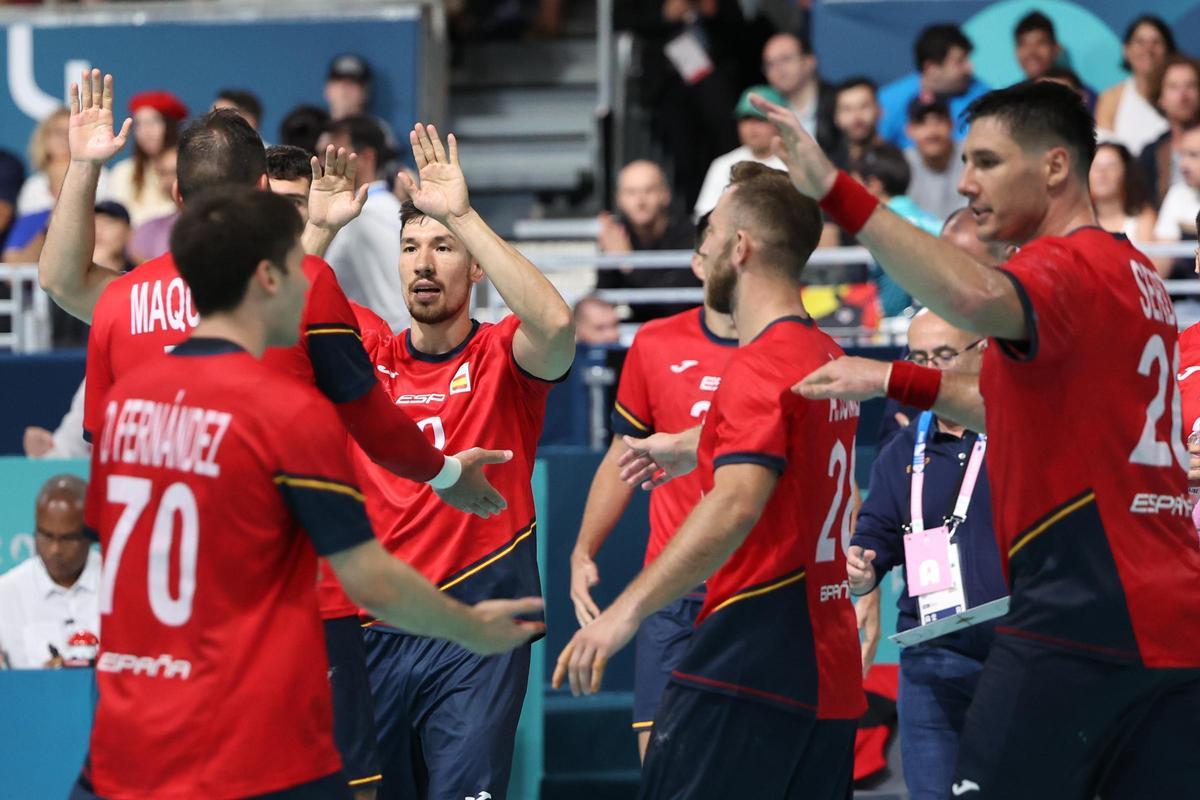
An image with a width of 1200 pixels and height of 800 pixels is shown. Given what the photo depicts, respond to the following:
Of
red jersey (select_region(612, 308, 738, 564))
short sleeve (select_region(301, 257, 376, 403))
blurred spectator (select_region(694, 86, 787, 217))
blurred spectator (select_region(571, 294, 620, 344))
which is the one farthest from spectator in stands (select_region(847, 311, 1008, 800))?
blurred spectator (select_region(694, 86, 787, 217))

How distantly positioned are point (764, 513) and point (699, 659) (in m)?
0.43

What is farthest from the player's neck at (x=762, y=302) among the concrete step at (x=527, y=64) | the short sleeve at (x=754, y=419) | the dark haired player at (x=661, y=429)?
the concrete step at (x=527, y=64)

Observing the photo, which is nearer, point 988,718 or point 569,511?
point 988,718

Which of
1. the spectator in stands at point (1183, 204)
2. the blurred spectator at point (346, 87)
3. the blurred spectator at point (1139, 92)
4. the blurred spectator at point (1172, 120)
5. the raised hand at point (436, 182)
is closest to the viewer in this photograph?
the raised hand at point (436, 182)

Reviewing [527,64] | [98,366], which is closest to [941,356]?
[98,366]

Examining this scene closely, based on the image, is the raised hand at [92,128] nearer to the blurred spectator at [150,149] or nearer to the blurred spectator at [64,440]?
the blurred spectator at [64,440]

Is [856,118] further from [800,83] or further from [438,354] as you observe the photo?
[438,354]

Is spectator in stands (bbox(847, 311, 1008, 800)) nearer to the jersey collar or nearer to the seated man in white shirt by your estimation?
the jersey collar

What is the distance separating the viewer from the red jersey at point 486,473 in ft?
18.9

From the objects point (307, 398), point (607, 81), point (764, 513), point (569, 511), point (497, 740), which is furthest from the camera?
point (607, 81)

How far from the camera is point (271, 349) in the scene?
4.58 meters

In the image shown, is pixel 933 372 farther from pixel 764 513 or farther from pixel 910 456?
pixel 910 456

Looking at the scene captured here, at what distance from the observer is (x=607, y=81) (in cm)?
1339

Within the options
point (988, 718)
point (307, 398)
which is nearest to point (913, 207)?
point (988, 718)
